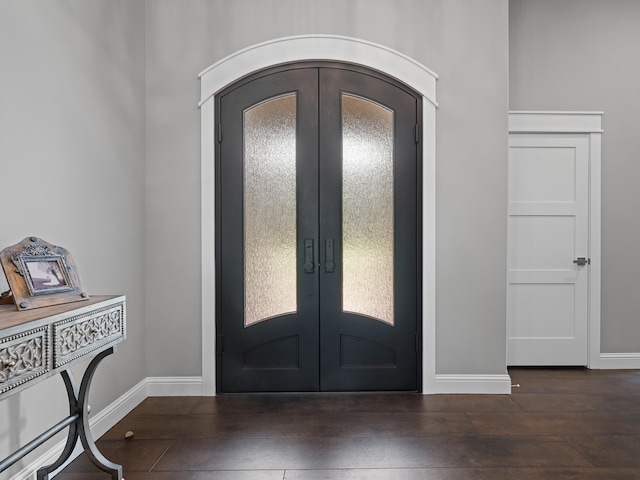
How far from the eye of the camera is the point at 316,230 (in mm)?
3498

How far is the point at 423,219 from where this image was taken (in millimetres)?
3502

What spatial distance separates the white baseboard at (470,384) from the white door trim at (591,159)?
1212mm

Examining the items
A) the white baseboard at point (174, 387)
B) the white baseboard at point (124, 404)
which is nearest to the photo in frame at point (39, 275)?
the white baseboard at point (124, 404)

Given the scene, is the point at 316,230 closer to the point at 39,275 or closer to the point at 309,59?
the point at 309,59

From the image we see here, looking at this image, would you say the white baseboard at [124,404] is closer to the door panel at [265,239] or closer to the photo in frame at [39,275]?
the door panel at [265,239]

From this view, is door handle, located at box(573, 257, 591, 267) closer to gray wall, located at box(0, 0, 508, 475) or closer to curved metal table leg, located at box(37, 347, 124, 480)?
gray wall, located at box(0, 0, 508, 475)

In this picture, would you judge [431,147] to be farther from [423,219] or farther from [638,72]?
[638,72]

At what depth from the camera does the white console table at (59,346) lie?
1429 millimetres

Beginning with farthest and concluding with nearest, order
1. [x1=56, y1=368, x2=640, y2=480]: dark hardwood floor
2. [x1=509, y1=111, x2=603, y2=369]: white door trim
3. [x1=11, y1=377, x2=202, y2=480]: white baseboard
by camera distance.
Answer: [x1=509, y1=111, x2=603, y2=369]: white door trim
[x1=56, y1=368, x2=640, y2=480]: dark hardwood floor
[x1=11, y1=377, x2=202, y2=480]: white baseboard

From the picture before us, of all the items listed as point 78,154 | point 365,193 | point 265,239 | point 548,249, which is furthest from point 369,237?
point 78,154

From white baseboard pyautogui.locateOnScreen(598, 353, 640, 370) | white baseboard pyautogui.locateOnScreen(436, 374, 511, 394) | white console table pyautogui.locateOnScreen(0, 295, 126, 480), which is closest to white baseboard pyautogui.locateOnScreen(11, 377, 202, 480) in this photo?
white console table pyautogui.locateOnScreen(0, 295, 126, 480)

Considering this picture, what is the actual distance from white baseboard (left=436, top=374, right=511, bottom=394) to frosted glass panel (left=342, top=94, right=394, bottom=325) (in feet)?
2.77

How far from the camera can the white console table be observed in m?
1.43

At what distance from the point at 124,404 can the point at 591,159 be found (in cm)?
418
